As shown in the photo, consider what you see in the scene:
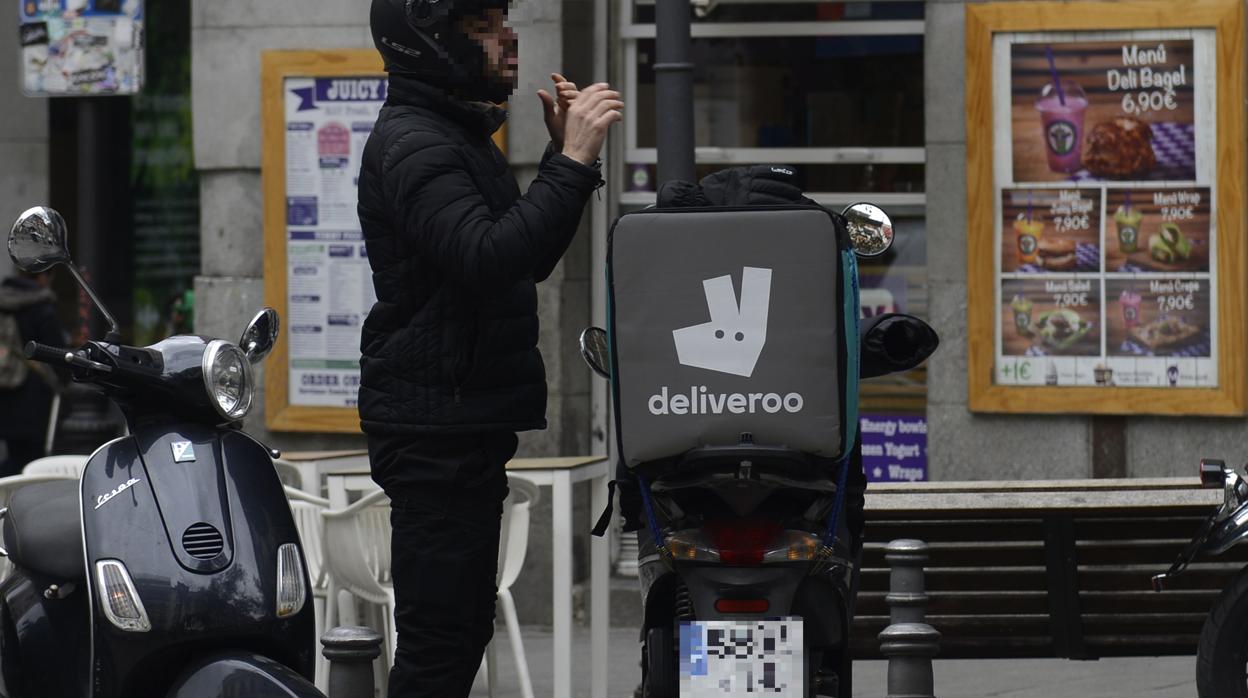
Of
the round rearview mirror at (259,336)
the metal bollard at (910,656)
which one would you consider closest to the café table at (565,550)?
the metal bollard at (910,656)

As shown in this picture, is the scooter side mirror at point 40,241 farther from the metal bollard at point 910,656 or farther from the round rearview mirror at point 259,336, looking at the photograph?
the metal bollard at point 910,656

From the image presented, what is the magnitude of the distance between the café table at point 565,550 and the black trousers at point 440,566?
80.4 inches

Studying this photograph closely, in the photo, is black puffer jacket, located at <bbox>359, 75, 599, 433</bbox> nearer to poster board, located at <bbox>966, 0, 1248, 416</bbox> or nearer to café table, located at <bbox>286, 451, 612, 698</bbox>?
café table, located at <bbox>286, 451, 612, 698</bbox>

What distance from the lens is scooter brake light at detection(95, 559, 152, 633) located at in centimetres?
392

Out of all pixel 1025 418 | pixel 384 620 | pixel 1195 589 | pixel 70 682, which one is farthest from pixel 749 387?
pixel 1025 418

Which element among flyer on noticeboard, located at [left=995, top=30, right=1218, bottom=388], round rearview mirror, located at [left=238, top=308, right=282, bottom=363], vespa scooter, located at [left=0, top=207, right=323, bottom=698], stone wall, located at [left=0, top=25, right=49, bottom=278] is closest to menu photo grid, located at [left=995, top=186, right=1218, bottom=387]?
flyer on noticeboard, located at [left=995, top=30, right=1218, bottom=388]

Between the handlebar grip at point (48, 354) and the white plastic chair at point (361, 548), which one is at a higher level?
the handlebar grip at point (48, 354)

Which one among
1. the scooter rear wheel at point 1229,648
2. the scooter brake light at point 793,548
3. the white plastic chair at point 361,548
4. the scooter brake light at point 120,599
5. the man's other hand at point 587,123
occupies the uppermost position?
the man's other hand at point 587,123

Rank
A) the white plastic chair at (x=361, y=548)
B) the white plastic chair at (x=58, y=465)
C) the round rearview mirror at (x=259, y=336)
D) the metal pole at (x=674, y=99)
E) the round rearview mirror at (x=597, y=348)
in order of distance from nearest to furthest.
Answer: the round rearview mirror at (x=259, y=336), the round rearview mirror at (x=597, y=348), the metal pole at (x=674, y=99), the white plastic chair at (x=361, y=548), the white plastic chair at (x=58, y=465)

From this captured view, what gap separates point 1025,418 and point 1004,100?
1392 mm

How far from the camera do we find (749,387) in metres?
4.12

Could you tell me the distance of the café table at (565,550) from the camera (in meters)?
6.37

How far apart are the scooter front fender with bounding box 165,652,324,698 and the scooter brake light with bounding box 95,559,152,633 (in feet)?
0.46

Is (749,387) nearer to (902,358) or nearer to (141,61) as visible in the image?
(902,358)
